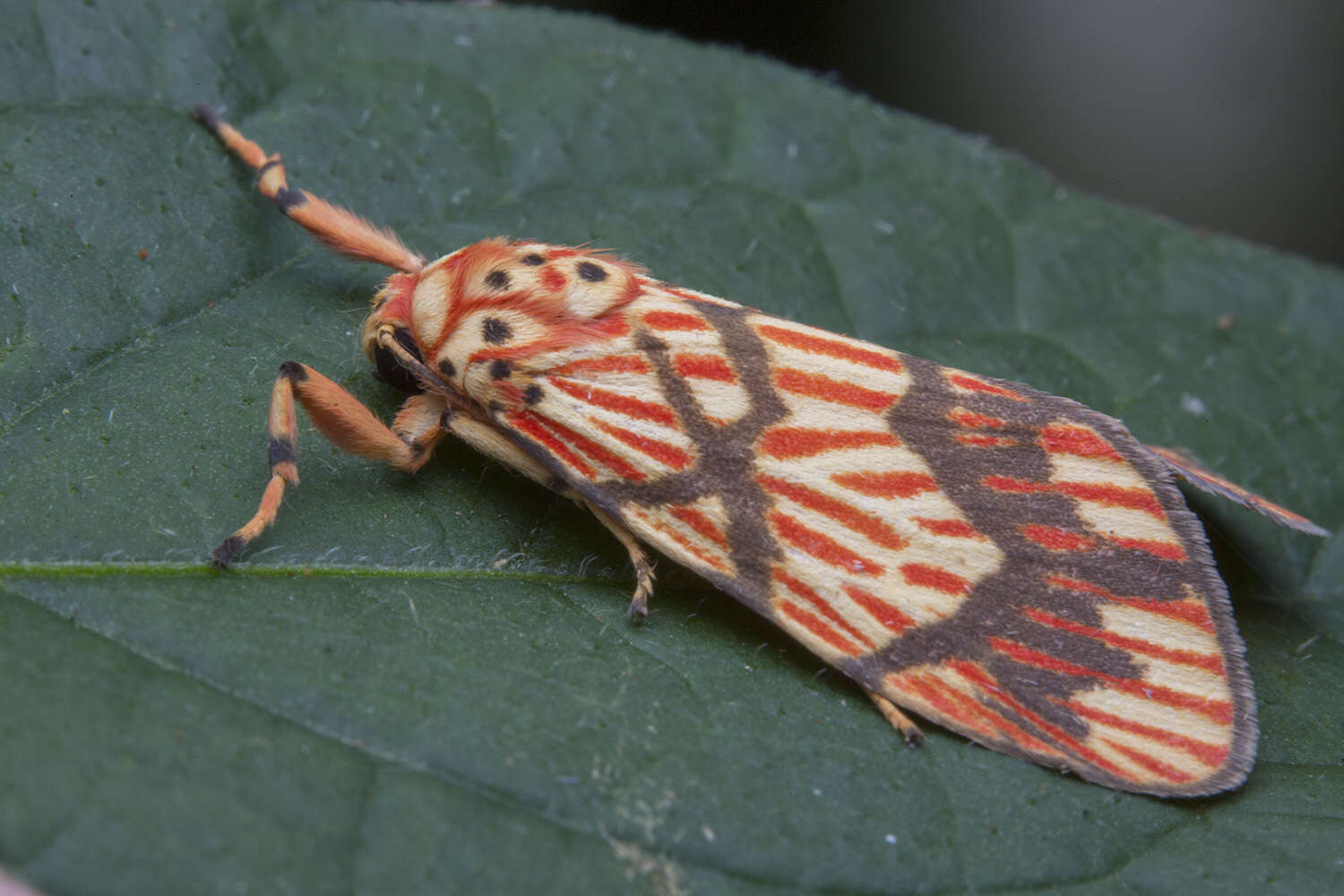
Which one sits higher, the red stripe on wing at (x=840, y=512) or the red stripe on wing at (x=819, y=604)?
the red stripe on wing at (x=840, y=512)


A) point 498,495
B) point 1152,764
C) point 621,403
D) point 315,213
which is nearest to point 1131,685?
point 1152,764

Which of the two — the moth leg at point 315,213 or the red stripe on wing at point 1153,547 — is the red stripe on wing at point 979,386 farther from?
the moth leg at point 315,213

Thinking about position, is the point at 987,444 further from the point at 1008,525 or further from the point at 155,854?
the point at 155,854

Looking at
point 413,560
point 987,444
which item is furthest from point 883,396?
point 413,560

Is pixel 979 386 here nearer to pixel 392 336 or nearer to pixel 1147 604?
pixel 1147 604

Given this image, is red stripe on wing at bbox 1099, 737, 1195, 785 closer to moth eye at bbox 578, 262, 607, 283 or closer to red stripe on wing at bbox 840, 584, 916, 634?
red stripe on wing at bbox 840, 584, 916, 634

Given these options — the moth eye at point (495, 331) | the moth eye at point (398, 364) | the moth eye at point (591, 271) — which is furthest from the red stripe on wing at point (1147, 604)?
the moth eye at point (398, 364)

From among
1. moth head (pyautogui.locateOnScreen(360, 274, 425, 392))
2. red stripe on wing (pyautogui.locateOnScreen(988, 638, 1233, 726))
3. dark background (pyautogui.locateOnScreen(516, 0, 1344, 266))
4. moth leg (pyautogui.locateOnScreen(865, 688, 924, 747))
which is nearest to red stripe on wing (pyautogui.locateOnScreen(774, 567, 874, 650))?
moth leg (pyautogui.locateOnScreen(865, 688, 924, 747))
